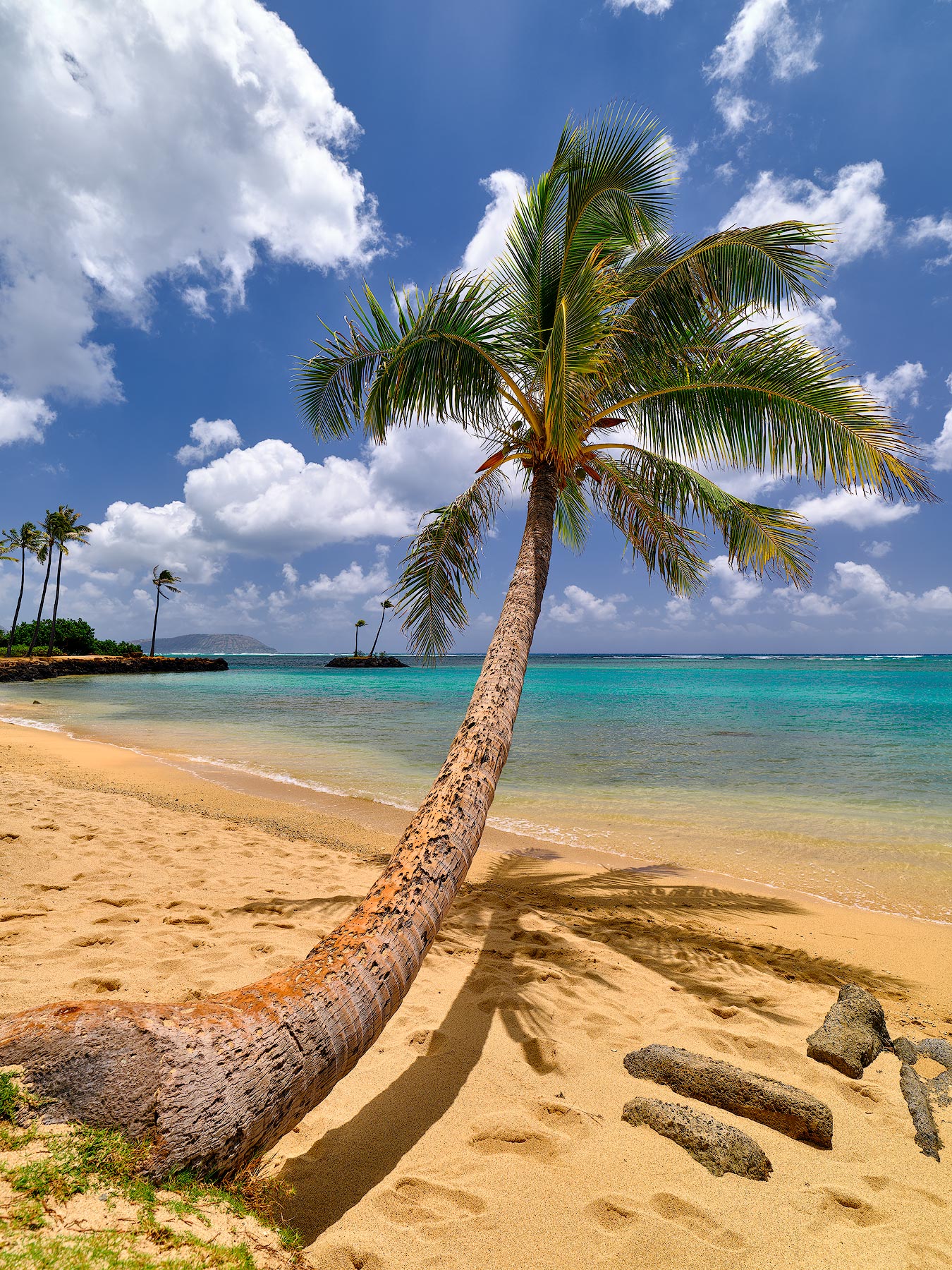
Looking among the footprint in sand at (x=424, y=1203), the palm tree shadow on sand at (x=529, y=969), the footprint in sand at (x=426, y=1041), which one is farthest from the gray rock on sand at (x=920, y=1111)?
the footprint in sand at (x=426, y=1041)

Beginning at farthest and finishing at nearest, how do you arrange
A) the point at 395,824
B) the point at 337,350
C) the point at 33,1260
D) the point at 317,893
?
the point at 395,824
the point at 337,350
the point at 317,893
the point at 33,1260

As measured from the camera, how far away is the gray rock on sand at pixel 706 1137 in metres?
2.37

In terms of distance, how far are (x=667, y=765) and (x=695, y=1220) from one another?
39.8ft

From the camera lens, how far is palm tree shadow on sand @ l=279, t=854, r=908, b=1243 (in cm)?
231

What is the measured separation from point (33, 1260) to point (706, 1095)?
2685 mm

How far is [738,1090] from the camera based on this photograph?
108 inches

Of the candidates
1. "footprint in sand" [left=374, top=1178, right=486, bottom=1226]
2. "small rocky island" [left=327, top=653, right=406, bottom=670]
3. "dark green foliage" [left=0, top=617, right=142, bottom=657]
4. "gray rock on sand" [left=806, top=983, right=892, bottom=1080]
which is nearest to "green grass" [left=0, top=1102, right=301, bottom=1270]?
"footprint in sand" [left=374, top=1178, right=486, bottom=1226]

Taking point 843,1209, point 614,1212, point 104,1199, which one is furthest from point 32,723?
point 843,1209

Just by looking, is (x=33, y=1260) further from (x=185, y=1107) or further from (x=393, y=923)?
(x=393, y=923)

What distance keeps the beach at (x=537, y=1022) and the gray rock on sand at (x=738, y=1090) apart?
7 centimetres

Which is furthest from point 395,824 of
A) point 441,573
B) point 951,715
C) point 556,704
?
point 951,715

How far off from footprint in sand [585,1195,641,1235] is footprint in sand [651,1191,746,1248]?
0.31 ft

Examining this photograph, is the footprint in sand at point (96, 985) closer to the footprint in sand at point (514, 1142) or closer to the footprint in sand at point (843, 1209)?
the footprint in sand at point (514, 1142)

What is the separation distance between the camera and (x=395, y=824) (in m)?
8.61
